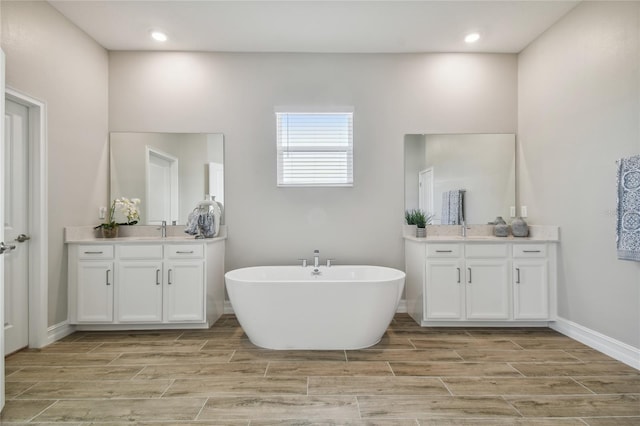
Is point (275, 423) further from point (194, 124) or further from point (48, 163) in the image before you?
point (194, 124)

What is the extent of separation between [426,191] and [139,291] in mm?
3013

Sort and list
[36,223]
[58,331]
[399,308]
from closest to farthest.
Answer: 1. [36,223]
2. [58,331]
3. [399,308]

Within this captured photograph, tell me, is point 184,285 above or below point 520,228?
below

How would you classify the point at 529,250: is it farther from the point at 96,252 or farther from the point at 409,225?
the point at 96,252

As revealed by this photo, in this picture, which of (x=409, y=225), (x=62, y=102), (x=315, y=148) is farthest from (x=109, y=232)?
(x=409, y=225)

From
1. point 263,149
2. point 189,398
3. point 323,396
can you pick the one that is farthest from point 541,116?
point 189,398

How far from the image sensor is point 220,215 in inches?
147

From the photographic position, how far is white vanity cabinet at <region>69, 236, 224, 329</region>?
3160 mm

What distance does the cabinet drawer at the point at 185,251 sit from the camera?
3.22m

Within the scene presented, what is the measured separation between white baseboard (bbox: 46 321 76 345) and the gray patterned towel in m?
4.46

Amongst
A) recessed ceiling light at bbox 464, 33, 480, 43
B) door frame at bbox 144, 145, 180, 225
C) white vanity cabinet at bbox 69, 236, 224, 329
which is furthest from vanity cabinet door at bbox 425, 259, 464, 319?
door frame at bbox 144, 145, 180, 225

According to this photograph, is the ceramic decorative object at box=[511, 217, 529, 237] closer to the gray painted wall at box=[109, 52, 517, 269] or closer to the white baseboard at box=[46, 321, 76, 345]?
the gray painted wall at box=[109, 52, 517, 269]

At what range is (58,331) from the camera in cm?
304

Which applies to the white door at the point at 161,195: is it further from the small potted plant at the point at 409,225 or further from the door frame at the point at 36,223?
the small potted plant at the point at 409,225
